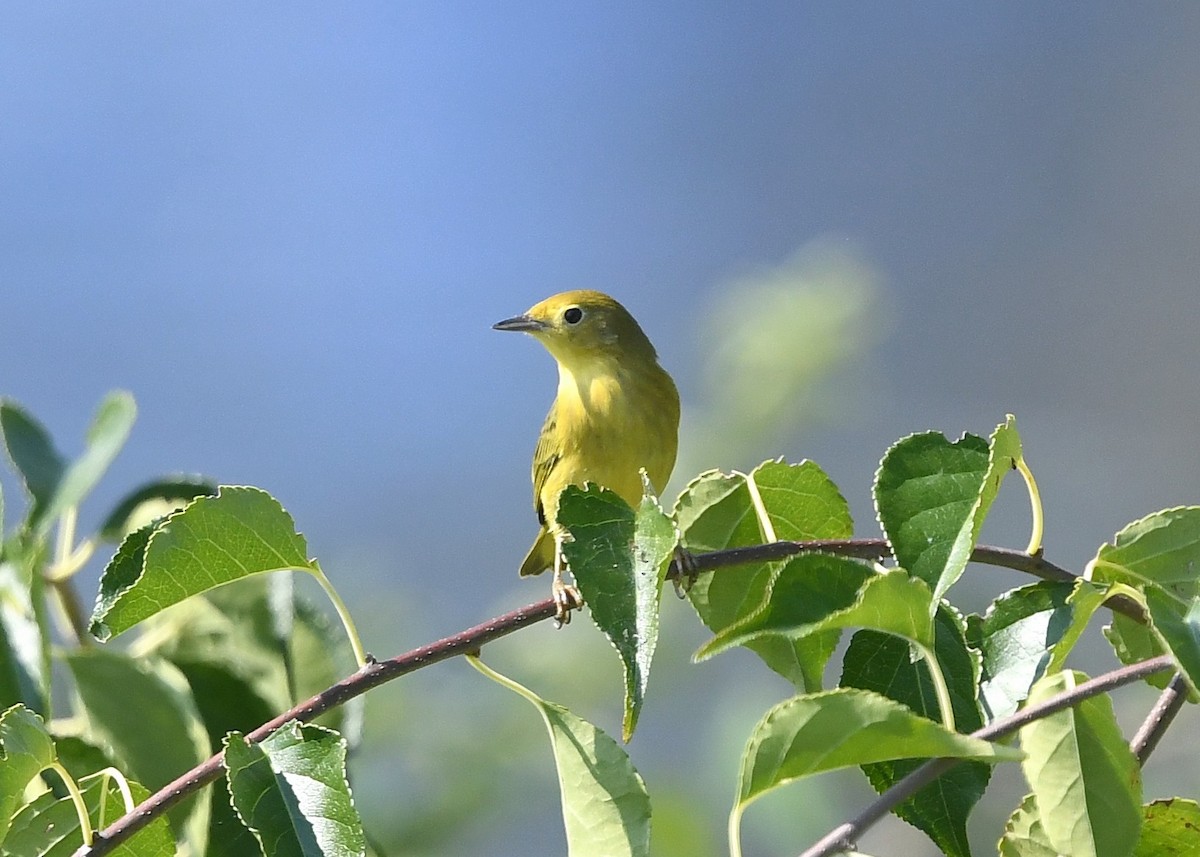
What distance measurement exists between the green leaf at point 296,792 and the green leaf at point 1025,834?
358mm

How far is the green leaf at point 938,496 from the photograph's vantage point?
0.62m

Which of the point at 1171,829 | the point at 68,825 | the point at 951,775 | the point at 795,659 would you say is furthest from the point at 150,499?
the point at 1171,829

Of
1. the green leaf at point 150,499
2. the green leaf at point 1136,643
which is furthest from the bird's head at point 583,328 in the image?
the green leaf at point 1136,643

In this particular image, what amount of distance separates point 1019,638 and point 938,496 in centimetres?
9

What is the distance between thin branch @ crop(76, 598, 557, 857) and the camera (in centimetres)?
65

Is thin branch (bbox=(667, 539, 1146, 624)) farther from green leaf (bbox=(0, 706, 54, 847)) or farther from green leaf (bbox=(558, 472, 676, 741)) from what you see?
green leaf (bbox=(0, 706, 54, 847))

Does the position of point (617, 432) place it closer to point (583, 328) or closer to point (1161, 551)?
point (583, 328)

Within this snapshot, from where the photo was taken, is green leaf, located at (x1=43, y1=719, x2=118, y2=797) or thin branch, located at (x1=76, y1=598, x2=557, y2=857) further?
green leaf, located at (x1=43, y1=719, x2=118, y2=797)

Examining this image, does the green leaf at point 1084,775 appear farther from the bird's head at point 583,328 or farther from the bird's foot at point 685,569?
the bird's head at point 583,328

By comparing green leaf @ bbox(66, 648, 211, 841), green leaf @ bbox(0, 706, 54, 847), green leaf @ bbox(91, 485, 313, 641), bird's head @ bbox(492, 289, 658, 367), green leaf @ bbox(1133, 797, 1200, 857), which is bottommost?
green leaf @ bbox(1133, 797, 1200, 857)

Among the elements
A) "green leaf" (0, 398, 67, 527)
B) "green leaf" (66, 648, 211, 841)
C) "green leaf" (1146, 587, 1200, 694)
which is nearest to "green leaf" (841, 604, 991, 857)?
"green leaf" (1146, 587, 1200, 694)

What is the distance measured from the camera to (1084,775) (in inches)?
23.6

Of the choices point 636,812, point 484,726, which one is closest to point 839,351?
point 484,726

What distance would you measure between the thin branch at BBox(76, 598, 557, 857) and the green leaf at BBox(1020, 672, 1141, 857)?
25 cm
